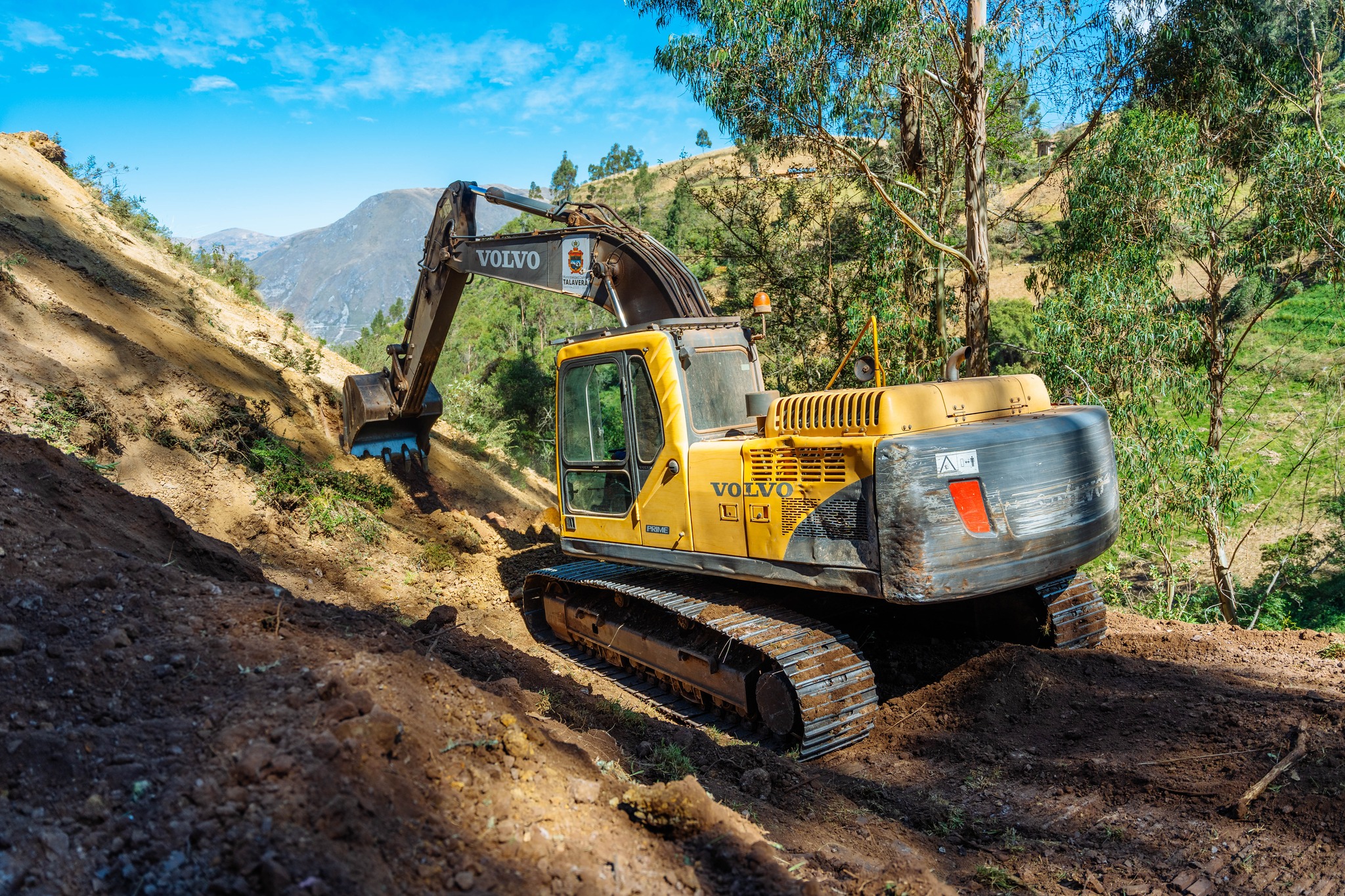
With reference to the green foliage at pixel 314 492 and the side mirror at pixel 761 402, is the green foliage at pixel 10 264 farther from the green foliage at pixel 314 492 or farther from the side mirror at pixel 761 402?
the side mirror at pixel 761 402

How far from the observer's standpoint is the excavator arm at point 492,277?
6.99 m

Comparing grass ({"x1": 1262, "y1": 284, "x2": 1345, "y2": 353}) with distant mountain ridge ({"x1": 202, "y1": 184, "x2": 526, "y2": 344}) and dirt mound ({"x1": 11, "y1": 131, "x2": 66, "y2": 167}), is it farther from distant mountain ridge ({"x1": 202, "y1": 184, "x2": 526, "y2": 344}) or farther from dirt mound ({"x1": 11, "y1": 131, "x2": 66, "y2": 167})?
distant mountain ridge ({"x1": 202, "y1": 184, "x2": 526, "y2": 344})

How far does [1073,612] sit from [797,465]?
279 centimetres

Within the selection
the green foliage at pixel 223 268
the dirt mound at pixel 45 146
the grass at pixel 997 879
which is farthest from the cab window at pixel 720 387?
the dirt mound at pixel 45 146

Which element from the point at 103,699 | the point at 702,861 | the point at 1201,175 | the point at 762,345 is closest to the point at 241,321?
the point at 762,345

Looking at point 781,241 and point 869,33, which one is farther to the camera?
point 781,241

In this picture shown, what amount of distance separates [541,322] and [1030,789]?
2029cm

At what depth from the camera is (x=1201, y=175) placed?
11.7m

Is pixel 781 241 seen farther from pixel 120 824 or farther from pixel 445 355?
pixel 120 824

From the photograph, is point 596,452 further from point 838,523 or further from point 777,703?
point 777,703

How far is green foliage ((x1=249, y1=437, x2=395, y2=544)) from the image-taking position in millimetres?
8180

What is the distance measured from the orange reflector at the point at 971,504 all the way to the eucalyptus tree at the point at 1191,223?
7.36m

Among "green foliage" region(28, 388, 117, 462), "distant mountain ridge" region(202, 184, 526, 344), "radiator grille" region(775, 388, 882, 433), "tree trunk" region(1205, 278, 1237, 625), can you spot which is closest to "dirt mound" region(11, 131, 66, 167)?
"green foliage" region(28, 388, 117, 462)

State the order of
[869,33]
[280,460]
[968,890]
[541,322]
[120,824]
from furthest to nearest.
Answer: [541,322] < [869,33] < [280,460] < [968,890] < [120,824]
